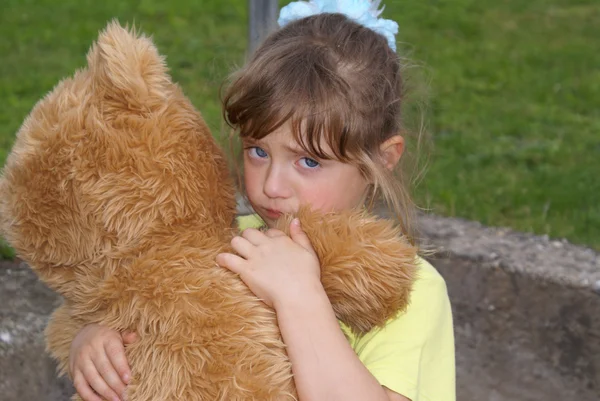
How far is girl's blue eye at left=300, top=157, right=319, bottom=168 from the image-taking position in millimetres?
1931

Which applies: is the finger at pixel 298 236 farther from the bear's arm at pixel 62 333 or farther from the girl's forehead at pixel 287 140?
the bear's arm at pixel 62 333

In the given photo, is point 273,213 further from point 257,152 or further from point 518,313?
point 518,313

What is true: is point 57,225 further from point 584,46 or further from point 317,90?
point 584,46

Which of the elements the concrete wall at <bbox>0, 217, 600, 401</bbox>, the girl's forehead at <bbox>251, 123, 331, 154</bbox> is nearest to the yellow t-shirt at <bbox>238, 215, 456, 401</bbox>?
the girl's forehead at <bbox>251, 123, 331, 154</bbox>

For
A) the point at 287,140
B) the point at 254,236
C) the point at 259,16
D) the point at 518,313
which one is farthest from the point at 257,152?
the point at 518,313

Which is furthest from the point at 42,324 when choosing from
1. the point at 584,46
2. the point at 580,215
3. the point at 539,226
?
the point at 584,46

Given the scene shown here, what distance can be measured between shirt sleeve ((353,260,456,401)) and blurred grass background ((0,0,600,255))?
0.58 m

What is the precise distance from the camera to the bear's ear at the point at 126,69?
1623 mm

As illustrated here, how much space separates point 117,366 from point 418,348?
2.01ft

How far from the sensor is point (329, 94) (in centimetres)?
196

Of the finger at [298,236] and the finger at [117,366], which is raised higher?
the finger at [298,236]

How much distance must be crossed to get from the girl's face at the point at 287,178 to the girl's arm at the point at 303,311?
6.2 inches

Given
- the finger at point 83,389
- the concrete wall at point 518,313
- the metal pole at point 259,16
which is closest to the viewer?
the finger at point 83,389

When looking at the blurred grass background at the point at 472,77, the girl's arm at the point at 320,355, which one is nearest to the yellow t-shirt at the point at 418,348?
the girl's arm at the point at 320,355
